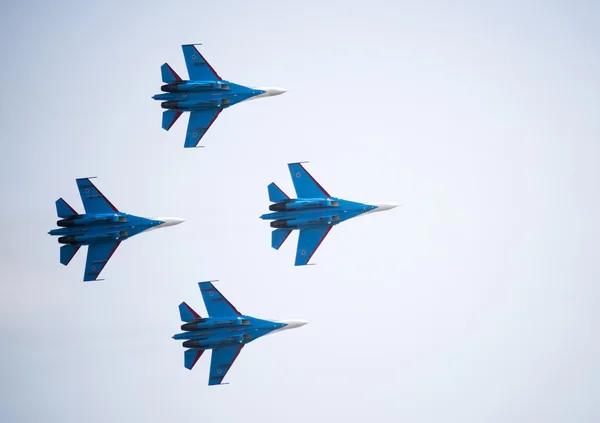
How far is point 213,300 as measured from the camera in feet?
346

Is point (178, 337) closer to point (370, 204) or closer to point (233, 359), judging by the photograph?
point (233, 359)

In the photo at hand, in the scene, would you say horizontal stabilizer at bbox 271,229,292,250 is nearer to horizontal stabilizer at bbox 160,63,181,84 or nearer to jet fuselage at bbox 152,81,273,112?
jet fuselage at bbox 152,81,273,112

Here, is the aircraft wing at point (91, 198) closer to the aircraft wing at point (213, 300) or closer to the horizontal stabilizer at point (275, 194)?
the aircraft wing at point (213, 300)

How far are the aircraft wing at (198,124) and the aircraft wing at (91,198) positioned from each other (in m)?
7.56

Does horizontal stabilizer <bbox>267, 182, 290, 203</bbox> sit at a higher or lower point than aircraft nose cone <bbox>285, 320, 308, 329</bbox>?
higher

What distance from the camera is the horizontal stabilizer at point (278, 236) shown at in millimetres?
106000

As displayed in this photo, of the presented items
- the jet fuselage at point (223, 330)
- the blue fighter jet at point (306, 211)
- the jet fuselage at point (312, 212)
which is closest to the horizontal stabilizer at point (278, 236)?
the blue fighter jet at point (306, 211)

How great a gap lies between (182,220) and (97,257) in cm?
690

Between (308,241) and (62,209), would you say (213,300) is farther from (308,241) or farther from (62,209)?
(62,209)

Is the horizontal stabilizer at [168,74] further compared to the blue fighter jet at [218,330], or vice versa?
the horizontal stabilizer at [168,74]

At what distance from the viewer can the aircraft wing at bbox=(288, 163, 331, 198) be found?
106875mm

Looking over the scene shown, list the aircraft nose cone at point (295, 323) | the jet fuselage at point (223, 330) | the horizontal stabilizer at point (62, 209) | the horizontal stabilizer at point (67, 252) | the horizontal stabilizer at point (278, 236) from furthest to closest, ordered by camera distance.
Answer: the aircraft nose cone at point (295, 323), the horizontal stabilizer at point (67, 252), the horizontal stabilizer at point (278, 236), the horizontal stabilizer at point (62, 209), the jet fuselage at point (223, 330)

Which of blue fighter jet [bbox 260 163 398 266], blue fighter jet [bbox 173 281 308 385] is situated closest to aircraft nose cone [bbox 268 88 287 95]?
blue fighter jet [bbox 260 163 398 266]

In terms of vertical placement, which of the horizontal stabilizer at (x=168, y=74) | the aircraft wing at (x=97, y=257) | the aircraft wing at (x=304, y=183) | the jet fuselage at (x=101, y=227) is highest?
the horizontal stabilizer at (x=168, y=74)
